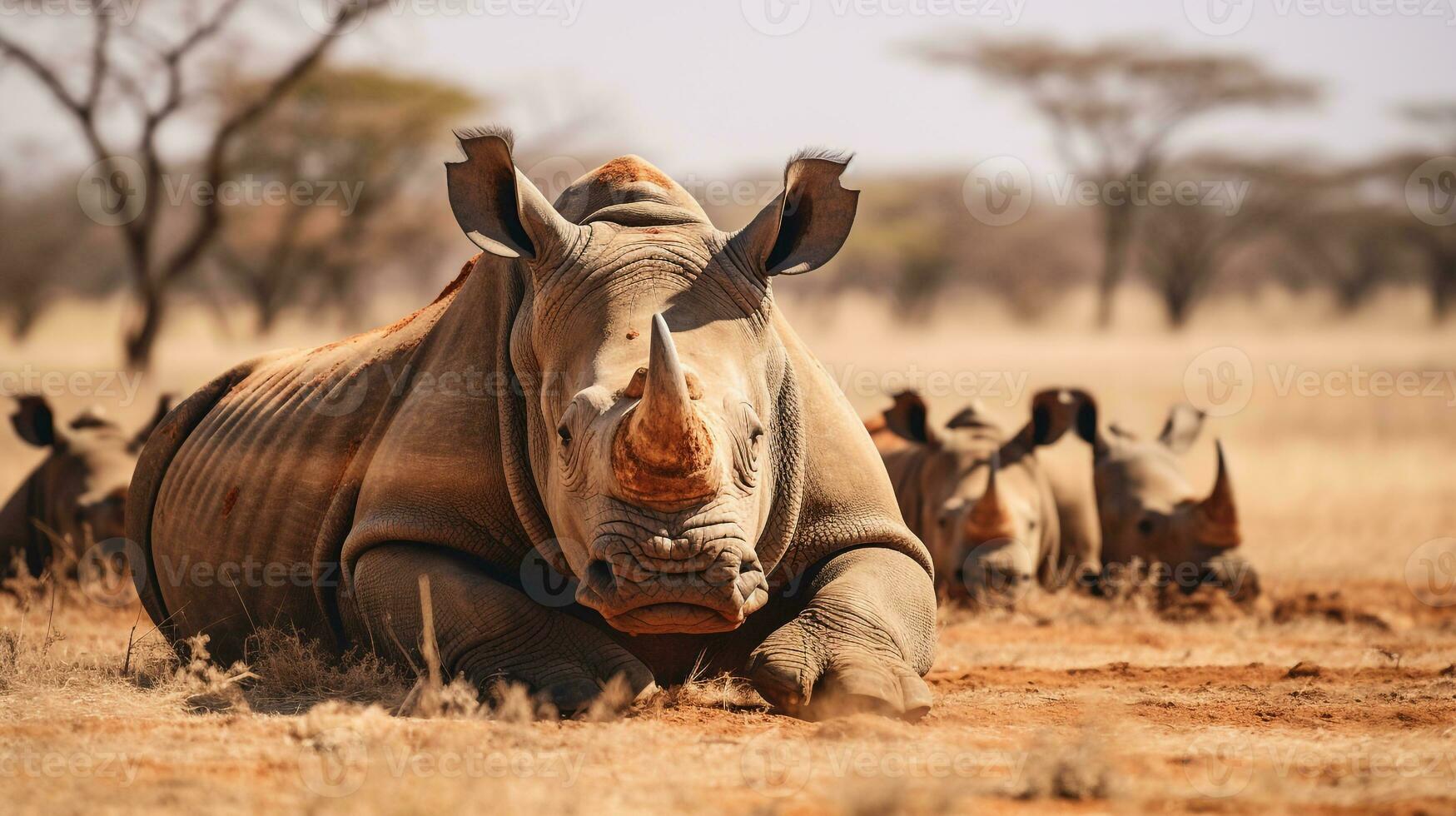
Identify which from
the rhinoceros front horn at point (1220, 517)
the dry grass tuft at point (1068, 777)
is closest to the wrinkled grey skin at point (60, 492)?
the rhinoceros front horn at point (1220, 517)

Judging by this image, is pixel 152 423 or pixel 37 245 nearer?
pixel 152 423

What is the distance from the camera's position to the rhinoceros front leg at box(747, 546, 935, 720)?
14.8 ft

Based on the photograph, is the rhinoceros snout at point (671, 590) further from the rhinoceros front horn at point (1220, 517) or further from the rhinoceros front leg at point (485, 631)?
the rhinoceros front horn at point (1220, 517)

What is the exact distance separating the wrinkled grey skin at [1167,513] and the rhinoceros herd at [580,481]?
3.57m

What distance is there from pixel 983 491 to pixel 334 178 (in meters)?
25.8

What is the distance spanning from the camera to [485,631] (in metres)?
4.77

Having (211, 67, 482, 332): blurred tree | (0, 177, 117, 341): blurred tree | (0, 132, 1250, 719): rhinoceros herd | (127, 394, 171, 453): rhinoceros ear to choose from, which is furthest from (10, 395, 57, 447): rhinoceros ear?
(0, 177, 117, 341): blurred tree

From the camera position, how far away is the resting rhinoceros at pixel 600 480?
411 centimetres

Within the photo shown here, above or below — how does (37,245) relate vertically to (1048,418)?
above

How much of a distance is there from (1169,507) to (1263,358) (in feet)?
47.8

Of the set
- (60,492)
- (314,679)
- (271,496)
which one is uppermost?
(271,496)

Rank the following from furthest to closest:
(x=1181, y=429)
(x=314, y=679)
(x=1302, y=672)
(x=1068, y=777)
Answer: (x=1181, y=429), (x=1302, y=672), (x=314, y=679), (x=1068, y=777)

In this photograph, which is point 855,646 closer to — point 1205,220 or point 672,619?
point 672,619

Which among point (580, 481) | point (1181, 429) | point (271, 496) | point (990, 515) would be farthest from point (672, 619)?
Result: point (1181, 429)
